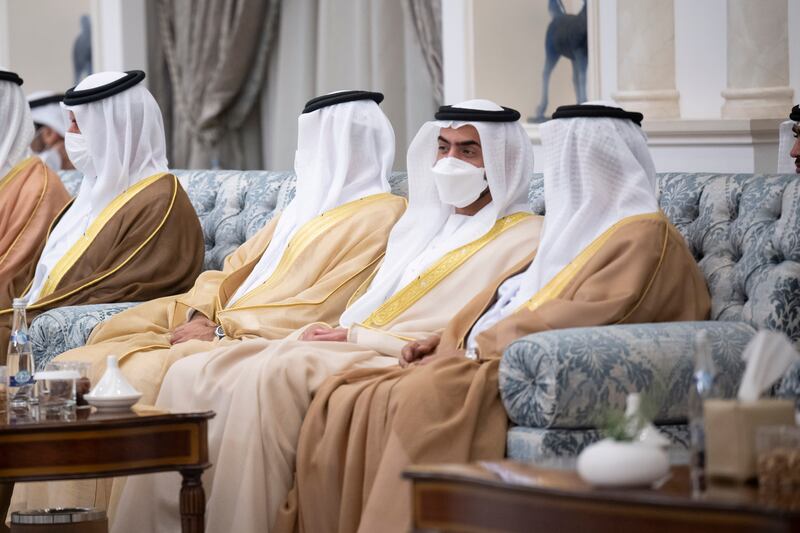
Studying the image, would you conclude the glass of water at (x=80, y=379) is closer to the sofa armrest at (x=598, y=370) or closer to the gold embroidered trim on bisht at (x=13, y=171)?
Answer: the sofa armrest at (x=598, y=370)

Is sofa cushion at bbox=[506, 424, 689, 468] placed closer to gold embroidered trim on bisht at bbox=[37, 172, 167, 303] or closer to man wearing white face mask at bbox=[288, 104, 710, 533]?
man wearing white face mask at bbox=[288, 104, 710, 533]

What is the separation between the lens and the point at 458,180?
17.8ft

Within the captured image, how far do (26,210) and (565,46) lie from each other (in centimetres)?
317

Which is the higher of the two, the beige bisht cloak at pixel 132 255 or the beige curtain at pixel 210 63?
the beige curtain at pixel 210 63

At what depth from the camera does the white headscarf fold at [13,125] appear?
24.2ft

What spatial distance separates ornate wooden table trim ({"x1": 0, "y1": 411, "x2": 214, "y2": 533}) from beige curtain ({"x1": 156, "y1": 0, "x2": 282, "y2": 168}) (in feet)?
22.5

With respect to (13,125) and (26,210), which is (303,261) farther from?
(13,125)

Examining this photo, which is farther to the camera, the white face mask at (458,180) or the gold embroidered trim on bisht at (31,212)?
the gold embroidered trim on bisht at (31,212)

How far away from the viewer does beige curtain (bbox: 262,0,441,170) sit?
33.0ft

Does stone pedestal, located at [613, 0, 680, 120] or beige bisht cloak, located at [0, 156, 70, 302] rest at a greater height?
stone pedestal, located at [613, 0, 680, 120]

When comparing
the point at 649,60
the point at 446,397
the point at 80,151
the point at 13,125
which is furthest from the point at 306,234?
the point at 649,60

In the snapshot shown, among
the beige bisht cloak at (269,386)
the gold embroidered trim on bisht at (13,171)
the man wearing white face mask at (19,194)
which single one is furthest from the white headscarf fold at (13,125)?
the beige bisht cloak at (269,386)

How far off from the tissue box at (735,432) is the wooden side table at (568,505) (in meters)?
0.06

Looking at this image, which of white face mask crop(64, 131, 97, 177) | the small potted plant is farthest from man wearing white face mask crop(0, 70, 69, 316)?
the small potted plant
